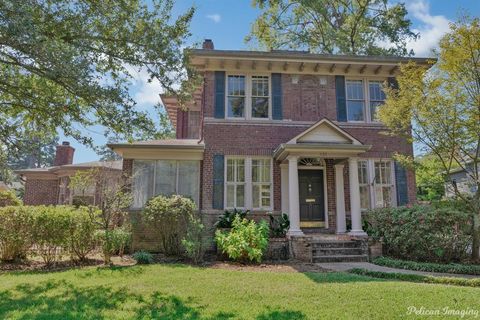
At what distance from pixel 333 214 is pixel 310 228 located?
99 centimetres

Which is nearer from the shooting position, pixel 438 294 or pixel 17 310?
pixel 17 310

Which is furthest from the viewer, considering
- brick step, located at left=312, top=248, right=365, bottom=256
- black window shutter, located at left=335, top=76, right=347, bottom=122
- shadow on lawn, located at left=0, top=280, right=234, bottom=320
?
black window shutter, located at left=335, top=76, right=347, bottom=122

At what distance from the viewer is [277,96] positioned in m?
12.5

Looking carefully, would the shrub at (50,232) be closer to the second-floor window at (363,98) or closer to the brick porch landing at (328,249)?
the brick porch landing at (328,249)

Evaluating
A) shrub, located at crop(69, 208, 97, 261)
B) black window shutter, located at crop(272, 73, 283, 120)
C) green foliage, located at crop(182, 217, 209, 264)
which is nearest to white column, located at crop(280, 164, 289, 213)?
black window shutter, located at crop(272, 73, 283, 120)

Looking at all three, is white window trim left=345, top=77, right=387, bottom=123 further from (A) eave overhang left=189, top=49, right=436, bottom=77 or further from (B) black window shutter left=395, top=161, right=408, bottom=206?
(B) black window shutter left=395, top=161, right=408, bottom=206

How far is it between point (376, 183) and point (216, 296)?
8.83 meters

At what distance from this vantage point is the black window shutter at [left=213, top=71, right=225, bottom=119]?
12281 mm

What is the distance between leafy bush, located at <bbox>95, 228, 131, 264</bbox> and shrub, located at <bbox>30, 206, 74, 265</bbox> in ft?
2.70

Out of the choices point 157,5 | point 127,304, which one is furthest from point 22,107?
point 127,304

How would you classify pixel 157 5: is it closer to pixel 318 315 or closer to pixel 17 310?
pixel 17 310

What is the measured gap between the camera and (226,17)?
12.4 metres

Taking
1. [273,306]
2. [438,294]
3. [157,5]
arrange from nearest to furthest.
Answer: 1. [273,306]
2. [438,294]
3. [157,5]

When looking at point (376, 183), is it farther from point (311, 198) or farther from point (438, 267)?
point (438, 267)
